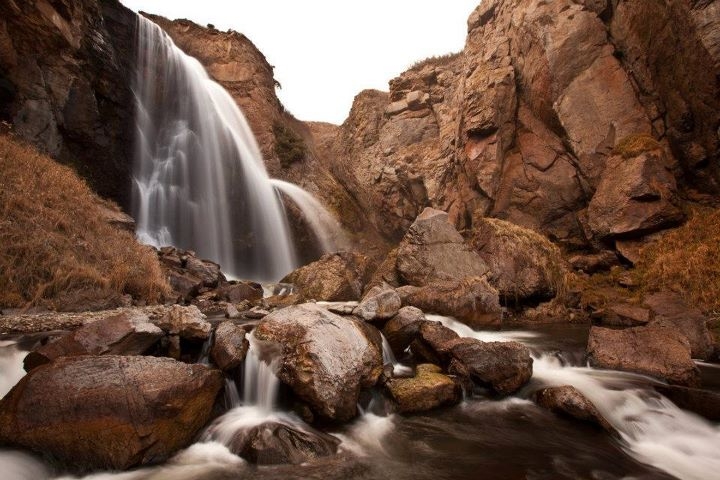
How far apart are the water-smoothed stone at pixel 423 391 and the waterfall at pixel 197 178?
15072 millimetres

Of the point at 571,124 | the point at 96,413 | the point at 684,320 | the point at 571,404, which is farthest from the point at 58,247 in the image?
the point at 571,124

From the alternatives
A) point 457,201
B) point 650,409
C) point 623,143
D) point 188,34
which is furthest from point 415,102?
point 650,409

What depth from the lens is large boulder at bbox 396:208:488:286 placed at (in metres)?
12.9

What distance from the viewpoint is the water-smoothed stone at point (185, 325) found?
532cm

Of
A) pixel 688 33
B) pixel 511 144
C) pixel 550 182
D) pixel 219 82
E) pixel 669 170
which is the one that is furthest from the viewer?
pixel 219 82

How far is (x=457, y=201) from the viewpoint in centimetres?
2072

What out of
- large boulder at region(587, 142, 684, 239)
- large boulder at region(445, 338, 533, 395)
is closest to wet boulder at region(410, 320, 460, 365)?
large boulder at region(445, 338, 533, 395)

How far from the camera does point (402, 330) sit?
6848 mm

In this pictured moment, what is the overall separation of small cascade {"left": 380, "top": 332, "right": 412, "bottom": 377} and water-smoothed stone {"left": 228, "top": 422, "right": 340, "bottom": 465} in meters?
2.04

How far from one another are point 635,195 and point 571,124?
4.75 meters

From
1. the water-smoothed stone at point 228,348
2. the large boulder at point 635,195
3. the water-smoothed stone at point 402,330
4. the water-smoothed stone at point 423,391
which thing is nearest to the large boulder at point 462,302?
the water-smoothed stone at point 402,330

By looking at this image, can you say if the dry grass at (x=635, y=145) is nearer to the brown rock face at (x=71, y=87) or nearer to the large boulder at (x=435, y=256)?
the large boulder at (x=435, y=256)

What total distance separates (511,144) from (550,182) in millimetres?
2981

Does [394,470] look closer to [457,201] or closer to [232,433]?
[232,433]
